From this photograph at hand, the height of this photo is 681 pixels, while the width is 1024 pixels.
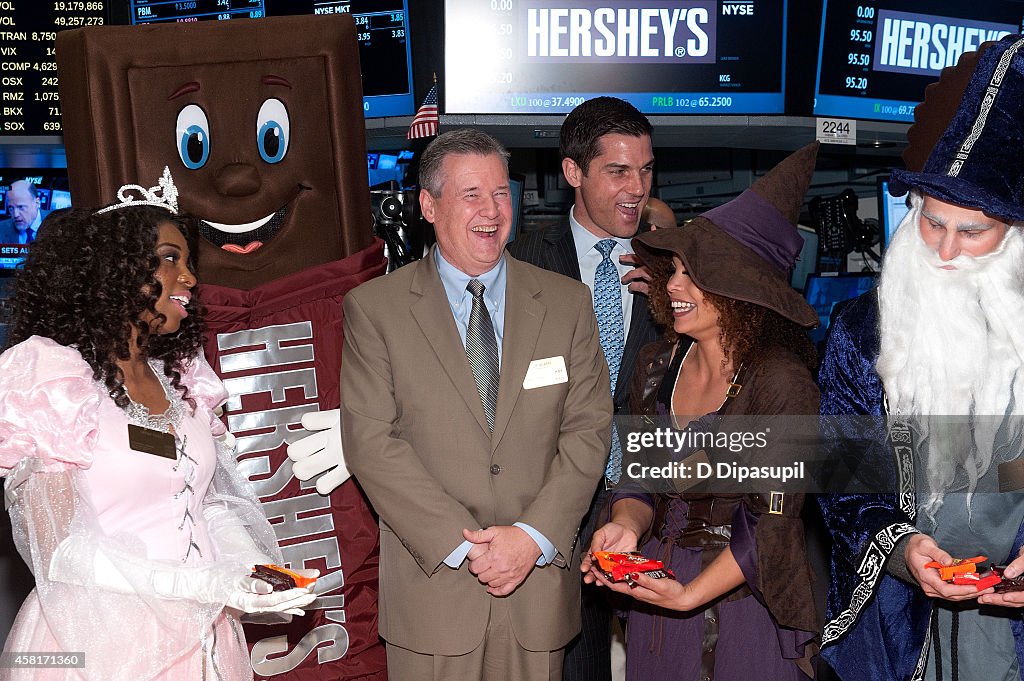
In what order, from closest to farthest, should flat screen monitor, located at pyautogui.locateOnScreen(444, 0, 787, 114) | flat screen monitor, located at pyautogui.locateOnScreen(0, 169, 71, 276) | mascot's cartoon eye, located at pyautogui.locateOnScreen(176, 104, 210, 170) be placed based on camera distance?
1. mascot's cartoon eye, located at pyautogui.locateOnScreen(176, 104, 210, 170)
2. flat screen monitor, located at pyautogui.locateOnScreen(444, 0, 787, 114)
3. flat screen monitor, located at pyautogui.locateOnScreen(0, 169, 71, 276)

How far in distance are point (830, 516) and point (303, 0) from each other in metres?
3.11

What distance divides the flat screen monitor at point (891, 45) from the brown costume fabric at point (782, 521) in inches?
90.8

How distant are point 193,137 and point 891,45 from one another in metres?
3.21

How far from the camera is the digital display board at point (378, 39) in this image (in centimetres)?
435

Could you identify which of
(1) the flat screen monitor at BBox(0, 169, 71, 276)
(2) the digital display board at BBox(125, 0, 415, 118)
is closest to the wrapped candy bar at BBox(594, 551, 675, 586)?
(2) the digital display board at BBox(125, 0, 415, 118)

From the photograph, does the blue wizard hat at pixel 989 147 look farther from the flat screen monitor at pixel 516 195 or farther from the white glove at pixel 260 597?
the flat screen monitor at pixel 516 195

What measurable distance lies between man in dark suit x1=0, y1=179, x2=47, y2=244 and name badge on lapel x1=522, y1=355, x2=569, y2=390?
4015mm

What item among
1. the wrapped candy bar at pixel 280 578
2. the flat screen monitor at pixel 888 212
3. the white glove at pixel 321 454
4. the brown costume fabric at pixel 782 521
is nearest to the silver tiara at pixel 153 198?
the white glove at pixel 321 454

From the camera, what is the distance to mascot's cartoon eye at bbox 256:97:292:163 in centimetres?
299

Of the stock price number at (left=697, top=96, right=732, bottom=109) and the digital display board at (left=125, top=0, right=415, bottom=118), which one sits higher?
the digital display board at (left=125, top=0, right=415, bottom=118)

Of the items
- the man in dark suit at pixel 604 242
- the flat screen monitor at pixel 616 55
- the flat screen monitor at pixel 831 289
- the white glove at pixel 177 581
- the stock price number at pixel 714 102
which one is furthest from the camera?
the flat screen monitor at pixel 831 289

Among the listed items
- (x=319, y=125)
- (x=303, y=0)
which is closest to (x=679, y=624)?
(x=319, y=125)

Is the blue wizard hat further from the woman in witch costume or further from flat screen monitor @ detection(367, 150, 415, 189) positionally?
flat screen monitor @ detection(367, 150, 415, 189)

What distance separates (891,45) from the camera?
185 inches
